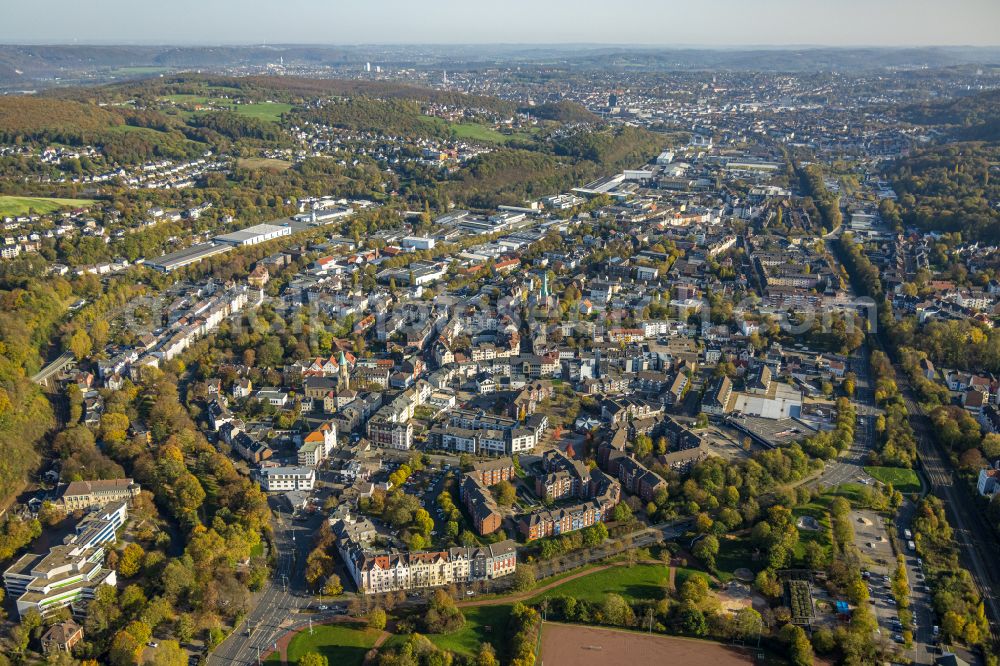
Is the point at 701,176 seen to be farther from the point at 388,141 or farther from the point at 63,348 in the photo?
the point at 63,348

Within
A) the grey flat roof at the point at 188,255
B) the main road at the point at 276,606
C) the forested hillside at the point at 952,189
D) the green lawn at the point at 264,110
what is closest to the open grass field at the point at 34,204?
the grey flat roof at the point at 188,255

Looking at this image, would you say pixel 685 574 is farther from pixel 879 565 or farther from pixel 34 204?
pixel 34 204

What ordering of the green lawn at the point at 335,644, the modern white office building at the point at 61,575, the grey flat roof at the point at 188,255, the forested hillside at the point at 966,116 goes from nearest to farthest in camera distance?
the green lawn at the point at 335,644 < the modern white office building at the point at 61,575 < the grey flat roof at the point at 188,255 < the forested hillside at the point at 966,116

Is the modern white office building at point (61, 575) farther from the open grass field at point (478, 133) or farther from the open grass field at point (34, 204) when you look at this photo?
the open grass field at point (478, 133)

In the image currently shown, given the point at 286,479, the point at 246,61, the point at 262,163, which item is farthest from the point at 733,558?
the point at 246,61

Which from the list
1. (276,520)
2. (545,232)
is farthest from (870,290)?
(276,520)

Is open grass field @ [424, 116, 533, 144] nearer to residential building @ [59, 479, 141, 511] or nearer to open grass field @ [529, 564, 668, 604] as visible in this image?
residential building @ [59, 479, 141, 511]
